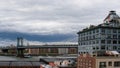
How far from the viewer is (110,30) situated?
9594 cm

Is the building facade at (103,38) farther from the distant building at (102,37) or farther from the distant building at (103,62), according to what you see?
the distant building at (103,62)

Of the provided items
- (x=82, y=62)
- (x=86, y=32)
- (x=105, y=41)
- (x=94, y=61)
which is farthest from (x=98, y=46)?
(x=94, y=61)

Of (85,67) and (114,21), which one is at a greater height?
(114,21)

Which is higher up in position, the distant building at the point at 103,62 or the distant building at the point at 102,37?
the distant building at the point at 102,37

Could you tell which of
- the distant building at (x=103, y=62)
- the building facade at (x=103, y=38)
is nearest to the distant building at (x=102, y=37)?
the building facade at (x=103, y=38)

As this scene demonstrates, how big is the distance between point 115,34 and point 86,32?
13462 millimetres

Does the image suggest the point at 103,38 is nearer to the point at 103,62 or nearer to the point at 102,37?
the point at 102,37

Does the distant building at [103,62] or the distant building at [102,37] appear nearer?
the distant building at [103,62]

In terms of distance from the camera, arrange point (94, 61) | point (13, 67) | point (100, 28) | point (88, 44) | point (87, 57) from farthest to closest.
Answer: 1. point (88, 44)
2. point (100, 28)
3. point (13, 67)
4. point (87, 57)
5. point (94, 61)

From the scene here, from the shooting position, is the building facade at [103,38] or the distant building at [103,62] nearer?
the distant building at [103,62]

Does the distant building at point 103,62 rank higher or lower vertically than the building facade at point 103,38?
lower

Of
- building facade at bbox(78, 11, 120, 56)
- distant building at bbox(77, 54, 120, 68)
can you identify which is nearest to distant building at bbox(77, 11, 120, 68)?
building facade at bbox(78, 11, 120, 56)

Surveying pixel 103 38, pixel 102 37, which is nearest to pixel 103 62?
pixel 103 38

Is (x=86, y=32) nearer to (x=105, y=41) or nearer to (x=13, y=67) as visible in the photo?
(x=105, y=41)
